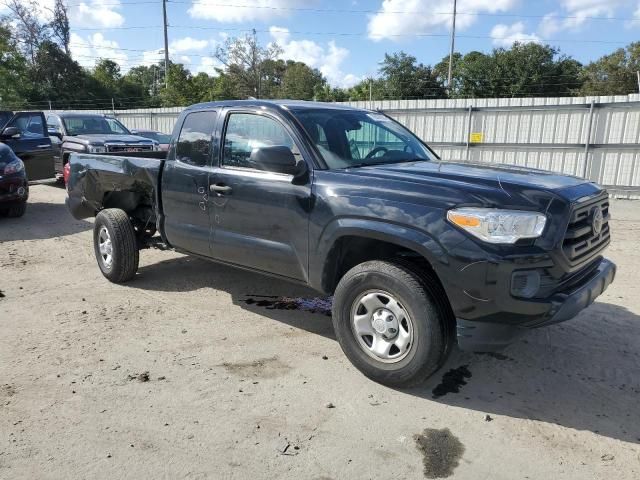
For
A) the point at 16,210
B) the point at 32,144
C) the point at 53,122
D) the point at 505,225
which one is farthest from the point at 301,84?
the point at 505,225

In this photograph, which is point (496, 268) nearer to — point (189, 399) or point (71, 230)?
point (189, 399)

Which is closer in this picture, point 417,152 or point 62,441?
point 62,441

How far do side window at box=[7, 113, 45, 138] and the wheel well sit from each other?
984 cm

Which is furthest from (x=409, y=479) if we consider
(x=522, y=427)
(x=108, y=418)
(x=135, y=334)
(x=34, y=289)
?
(x=34, y=289)

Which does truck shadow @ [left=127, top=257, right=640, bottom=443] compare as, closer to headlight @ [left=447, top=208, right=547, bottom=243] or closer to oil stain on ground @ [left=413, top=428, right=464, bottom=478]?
oil stain on ground @ [left=413, top=428, right=464, bottom=478]

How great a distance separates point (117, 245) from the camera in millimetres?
5516

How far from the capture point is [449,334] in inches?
129

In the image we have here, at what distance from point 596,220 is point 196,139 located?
131 inches

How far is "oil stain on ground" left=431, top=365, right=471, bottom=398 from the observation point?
3488 millimetres

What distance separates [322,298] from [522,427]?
8.63 ft

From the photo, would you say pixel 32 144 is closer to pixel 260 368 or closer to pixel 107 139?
pixel 107 139

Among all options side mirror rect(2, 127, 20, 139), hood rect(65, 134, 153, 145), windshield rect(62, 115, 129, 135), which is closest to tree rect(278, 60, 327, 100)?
windshield rect(62, 115, 129, 135)

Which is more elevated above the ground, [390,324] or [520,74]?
[520,74]

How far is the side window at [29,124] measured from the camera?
11102 millimetres
